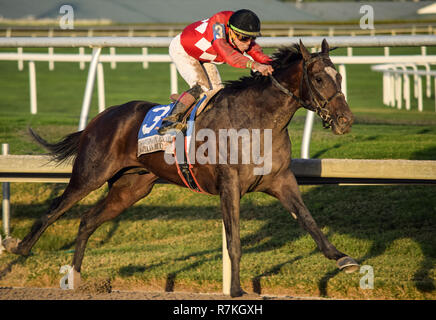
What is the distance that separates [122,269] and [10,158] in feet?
4.24

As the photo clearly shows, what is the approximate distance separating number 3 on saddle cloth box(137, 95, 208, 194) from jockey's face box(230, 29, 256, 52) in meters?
0.42

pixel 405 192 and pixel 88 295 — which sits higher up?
pixel 405 192

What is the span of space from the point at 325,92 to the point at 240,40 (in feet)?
2.50

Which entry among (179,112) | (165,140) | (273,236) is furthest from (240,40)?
(273,236)

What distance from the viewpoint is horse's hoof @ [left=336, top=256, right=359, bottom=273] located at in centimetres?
419

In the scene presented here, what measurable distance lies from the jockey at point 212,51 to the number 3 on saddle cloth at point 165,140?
9 cm

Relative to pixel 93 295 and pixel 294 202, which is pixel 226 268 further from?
pixel 93 295

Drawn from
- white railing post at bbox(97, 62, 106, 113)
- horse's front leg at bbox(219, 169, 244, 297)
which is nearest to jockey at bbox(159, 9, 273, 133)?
horse's front leg at bbox(219, 169, 244, 297)

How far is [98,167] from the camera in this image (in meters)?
5.12

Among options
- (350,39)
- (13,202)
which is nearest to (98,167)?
(350,39)

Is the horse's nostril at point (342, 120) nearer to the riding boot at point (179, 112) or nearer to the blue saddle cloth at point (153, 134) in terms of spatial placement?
the riding boot at point (179, 112)

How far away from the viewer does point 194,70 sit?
192 inches

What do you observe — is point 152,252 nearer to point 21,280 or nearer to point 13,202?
point 21,280
